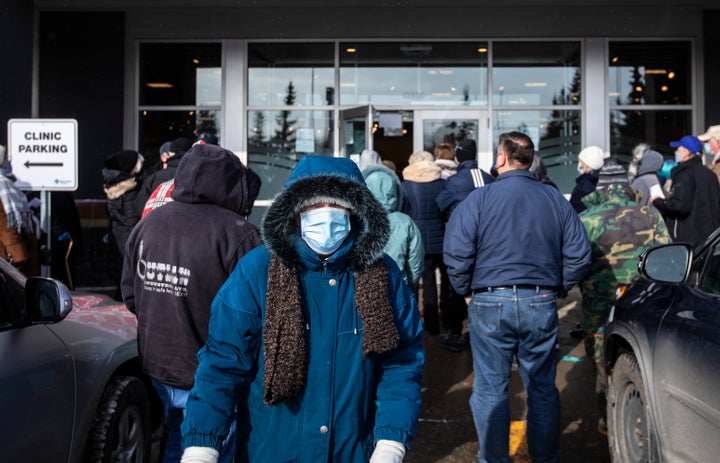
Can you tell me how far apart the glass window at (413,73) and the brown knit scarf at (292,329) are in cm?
1028

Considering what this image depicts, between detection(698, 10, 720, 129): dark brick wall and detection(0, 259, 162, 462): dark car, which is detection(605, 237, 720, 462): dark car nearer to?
detection(0, 259, 162, 462): dark car

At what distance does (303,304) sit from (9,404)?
1324 mm

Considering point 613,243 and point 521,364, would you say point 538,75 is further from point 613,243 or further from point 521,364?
point 521,364

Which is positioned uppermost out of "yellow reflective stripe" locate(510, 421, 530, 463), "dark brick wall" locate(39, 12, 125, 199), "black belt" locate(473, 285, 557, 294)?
"dark brick wall" locate(39, 12, 125, 199)

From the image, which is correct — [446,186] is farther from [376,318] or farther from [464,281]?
[376,318]

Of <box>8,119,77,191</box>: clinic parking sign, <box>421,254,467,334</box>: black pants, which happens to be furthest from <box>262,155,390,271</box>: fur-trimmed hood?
<box>421,254,467,334</box>: black pants

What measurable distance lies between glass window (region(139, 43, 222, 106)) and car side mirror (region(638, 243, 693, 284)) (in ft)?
32.3

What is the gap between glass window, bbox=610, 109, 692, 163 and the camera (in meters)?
12.3

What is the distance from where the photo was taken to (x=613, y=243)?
5.49 m

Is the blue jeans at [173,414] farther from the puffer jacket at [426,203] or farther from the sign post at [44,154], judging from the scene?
the puffer jacket at [426,203]

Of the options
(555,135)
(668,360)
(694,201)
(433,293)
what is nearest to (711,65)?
(555,135)

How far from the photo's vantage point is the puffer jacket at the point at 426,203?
26.7ft

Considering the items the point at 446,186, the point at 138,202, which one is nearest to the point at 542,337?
the point at 446,186

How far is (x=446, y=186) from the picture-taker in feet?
25.8
